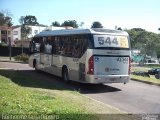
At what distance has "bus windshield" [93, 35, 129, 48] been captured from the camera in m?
17.0

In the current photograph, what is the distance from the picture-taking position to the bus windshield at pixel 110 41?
55.8 ft

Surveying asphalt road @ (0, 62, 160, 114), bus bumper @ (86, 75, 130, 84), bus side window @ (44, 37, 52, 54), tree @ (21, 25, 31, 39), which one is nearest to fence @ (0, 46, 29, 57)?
bus side window @ (44, 37, 52, 54)

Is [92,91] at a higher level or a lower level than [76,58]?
lower

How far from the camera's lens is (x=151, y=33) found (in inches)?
4653

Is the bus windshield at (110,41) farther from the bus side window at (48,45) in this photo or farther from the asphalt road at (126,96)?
the bus side window at (48,45)

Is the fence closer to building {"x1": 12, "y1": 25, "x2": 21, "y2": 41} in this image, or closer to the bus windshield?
the bus windshield

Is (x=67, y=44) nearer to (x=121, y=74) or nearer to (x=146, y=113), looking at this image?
(x=121, y=74)

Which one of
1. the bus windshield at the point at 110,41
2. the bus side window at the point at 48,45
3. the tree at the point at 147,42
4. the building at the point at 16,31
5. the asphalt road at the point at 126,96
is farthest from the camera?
the building at the point at 16,31

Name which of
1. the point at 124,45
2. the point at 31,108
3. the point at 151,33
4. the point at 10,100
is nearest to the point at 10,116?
the point at 31,108

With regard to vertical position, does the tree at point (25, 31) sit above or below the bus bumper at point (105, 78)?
above

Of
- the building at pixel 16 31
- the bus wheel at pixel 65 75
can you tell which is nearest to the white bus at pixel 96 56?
the bus wheel at pixel 65 75

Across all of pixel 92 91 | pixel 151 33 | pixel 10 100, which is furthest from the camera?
pixel 151 33

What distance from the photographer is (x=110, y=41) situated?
17359mm

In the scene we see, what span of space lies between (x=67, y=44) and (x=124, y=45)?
3397 mm
